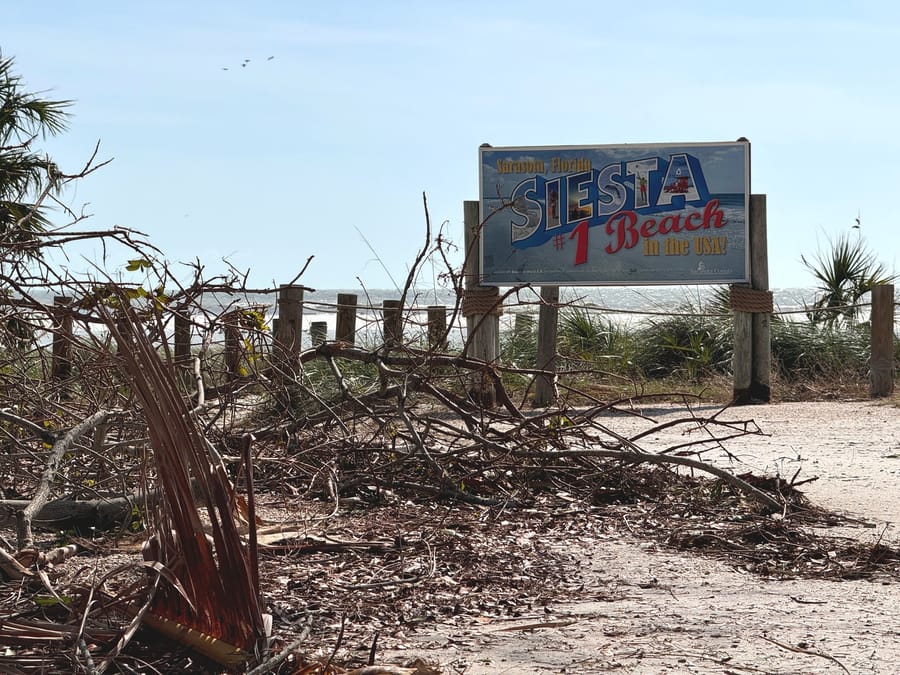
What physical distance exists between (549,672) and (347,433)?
125 inches

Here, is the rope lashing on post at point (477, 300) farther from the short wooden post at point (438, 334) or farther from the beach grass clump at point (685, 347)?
the short wooden post at point (438, 334)

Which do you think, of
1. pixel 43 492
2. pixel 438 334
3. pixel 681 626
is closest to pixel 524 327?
pixel 438 334

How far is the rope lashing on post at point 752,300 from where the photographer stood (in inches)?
443

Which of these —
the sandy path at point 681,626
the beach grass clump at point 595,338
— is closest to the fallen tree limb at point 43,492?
the sandy path at point 681,626

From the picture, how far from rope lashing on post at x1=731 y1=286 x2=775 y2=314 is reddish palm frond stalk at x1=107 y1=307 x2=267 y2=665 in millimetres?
9249

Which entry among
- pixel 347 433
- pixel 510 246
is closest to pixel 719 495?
pixel 347 433

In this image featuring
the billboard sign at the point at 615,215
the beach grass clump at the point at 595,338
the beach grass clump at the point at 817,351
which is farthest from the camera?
the beach grass clump at the point at 595,338

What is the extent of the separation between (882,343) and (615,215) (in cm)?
311

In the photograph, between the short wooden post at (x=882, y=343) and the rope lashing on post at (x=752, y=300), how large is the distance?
1.16 m

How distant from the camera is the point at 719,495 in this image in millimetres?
5570

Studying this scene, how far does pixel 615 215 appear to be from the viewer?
1153 centimetres

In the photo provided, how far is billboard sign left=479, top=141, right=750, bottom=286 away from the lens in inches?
450

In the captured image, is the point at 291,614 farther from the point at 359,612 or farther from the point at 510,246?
the point at 510,246

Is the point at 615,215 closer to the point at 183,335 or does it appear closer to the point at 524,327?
the point at 524,327
